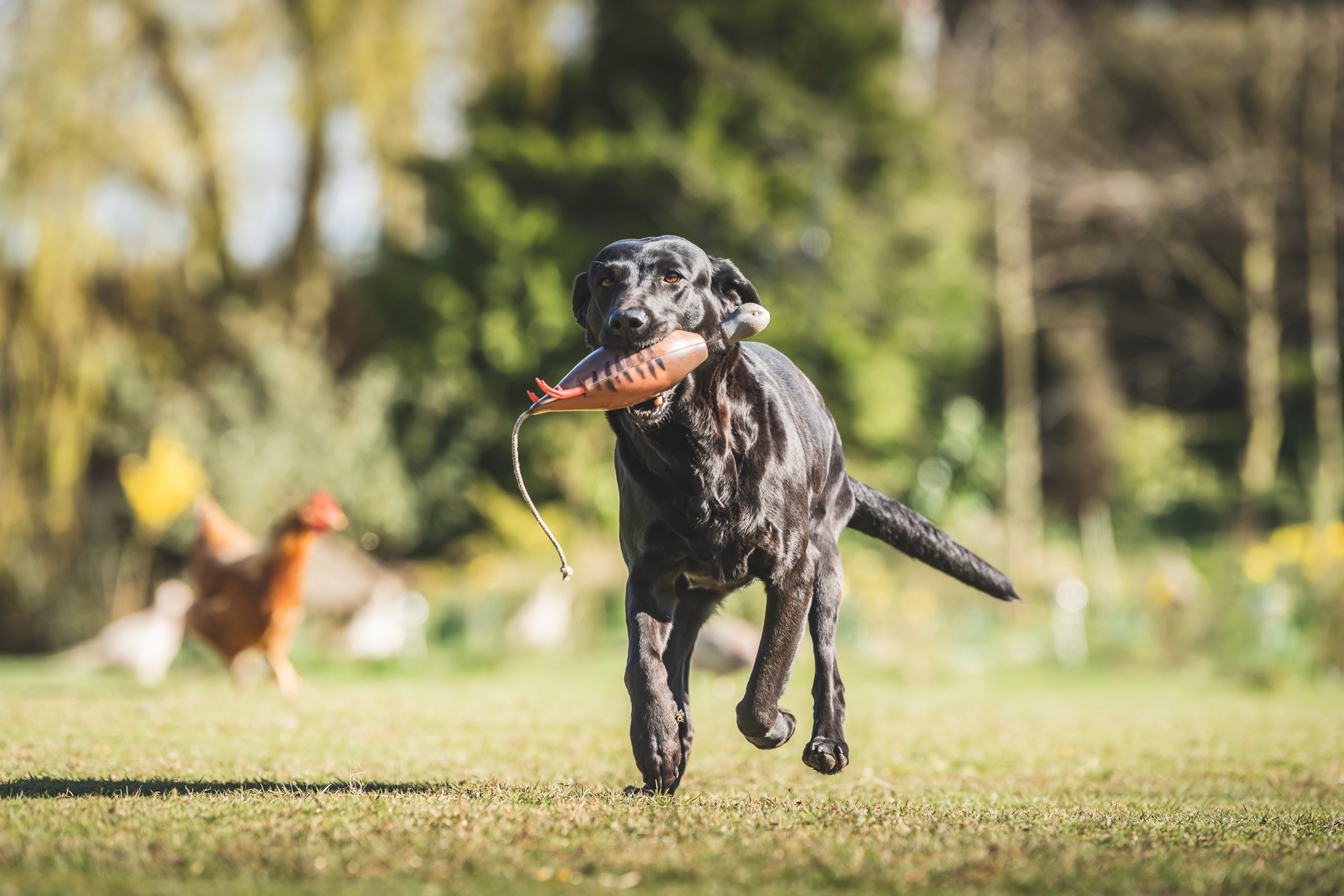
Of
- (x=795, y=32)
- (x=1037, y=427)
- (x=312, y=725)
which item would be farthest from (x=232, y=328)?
(x=1037, y=427)

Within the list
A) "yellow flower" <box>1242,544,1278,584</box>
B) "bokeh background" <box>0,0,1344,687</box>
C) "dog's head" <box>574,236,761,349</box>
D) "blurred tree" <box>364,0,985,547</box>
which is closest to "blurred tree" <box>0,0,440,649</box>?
"bokeh background" <box>0,0,1344,687</box>

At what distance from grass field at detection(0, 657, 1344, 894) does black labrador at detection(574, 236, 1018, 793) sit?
302 mm

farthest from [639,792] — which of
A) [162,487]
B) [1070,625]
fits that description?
[1070,625]

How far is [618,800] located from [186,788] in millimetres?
1545

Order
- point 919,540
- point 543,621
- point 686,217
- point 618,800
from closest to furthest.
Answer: point 618,800, point 919,540, point 543,621, point 686,217

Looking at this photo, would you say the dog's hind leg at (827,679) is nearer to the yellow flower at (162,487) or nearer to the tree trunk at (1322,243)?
the yellow flower at (162,487)

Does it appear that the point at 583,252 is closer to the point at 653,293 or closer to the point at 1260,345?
the point at 1260,345

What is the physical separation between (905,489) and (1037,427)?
16.9ft

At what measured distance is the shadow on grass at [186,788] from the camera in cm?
415

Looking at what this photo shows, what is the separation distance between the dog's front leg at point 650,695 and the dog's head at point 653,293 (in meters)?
0.89

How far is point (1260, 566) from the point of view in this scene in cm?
1200

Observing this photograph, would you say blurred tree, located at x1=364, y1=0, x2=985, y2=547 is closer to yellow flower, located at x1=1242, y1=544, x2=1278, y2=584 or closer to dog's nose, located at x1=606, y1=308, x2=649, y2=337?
yellow flower, located at x1=1242, y1=544, x2=1278, y2=584

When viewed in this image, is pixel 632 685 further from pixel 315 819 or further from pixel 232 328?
pixel 232 328

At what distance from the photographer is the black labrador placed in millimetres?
4133
